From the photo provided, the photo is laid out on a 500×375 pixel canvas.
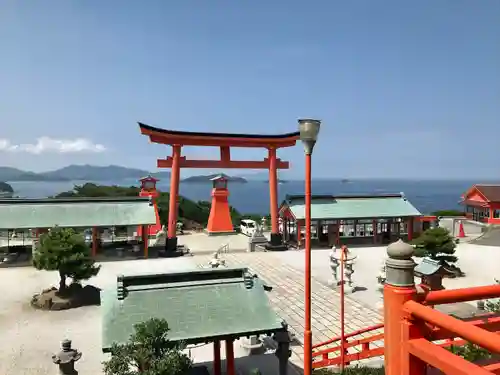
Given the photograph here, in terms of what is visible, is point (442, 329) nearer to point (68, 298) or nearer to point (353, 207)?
point (68, 298)

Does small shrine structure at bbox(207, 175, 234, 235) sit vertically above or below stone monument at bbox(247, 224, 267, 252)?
above

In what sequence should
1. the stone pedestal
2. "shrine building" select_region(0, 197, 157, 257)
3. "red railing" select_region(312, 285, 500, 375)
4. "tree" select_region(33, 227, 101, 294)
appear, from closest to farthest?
"red railing" select_region(312, 285, 500, 375), the stone pedestal, "tree" select_region(33, 227, 101, 294), "shrine building" select_region(0, 197, 157, 257)

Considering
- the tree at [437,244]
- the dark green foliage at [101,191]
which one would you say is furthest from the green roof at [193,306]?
the dark green foliage at [101,191]

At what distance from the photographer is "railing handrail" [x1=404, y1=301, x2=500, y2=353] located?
2.37 metres

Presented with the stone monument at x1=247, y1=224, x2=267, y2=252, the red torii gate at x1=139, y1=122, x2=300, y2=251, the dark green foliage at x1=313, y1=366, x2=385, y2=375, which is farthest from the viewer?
the stone monument at x1=247, y1=224, x2=267, y2=252

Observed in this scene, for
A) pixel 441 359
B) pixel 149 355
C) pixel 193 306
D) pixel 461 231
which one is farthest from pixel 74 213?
pixel 461 231

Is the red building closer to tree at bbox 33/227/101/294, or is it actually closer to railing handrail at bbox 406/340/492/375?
tree at bbox 33/227/101/294

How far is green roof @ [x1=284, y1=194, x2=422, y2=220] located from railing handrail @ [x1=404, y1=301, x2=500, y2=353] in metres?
21.1

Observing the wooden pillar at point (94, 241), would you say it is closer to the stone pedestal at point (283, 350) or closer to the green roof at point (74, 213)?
the green roof at point (74, 213)

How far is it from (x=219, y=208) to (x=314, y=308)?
1627cm

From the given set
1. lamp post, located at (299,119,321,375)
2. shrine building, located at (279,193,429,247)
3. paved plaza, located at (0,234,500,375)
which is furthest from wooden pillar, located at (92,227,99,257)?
lamp post, located at (299,119,321,375)

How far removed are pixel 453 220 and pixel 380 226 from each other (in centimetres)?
652

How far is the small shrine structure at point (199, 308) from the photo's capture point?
22.3ft

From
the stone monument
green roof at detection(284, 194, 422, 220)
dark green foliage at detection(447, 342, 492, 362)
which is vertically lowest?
the stone monument
